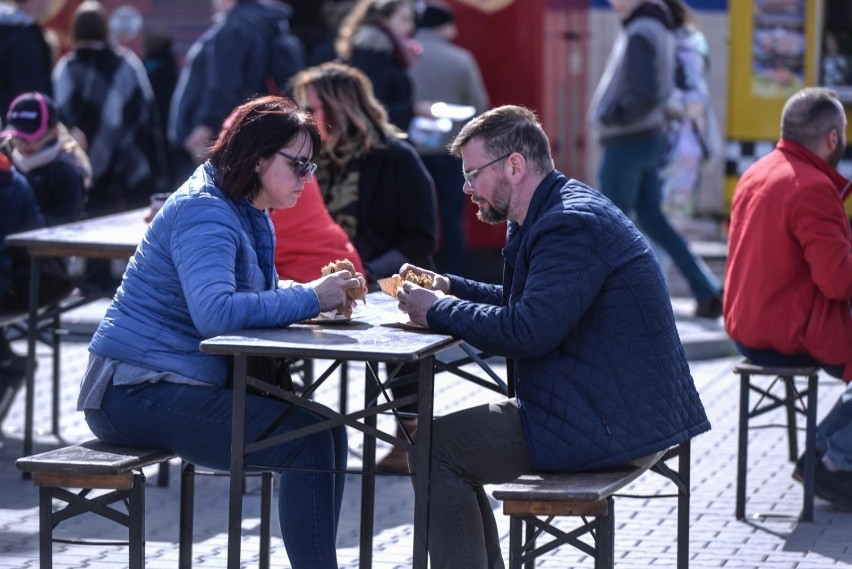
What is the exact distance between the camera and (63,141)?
→ 7168 mm

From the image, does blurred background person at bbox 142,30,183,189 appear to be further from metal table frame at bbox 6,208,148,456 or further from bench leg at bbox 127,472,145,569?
bench leg at bbox 127,472,145,569

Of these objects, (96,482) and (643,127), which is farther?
(643,127)

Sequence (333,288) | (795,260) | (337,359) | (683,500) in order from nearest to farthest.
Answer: (337,359) → (333,288) → (683,500) → (795,260)

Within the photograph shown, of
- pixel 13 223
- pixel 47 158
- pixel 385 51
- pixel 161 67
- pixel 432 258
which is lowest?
pixel 432 258

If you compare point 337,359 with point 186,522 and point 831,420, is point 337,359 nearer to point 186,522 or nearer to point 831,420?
point 186,522

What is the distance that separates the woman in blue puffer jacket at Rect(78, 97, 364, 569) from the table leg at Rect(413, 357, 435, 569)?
0.25m

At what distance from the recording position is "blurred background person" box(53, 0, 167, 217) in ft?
32.6

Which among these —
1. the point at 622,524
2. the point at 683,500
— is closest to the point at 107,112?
the point at 622,524

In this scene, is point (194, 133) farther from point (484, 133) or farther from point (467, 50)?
point (484, 133)

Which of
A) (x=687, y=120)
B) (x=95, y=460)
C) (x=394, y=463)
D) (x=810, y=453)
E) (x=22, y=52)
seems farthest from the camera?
(x=687, y=120)

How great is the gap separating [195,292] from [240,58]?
17.9 feet

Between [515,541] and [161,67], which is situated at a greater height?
[161,67]

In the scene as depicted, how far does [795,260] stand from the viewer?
573cm

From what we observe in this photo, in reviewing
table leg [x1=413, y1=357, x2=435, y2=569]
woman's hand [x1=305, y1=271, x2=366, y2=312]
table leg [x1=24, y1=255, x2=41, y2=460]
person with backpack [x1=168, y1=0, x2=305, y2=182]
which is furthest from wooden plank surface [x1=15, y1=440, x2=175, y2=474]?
person with backpack [x1=168, y1=0, x2=305, y2=182]
